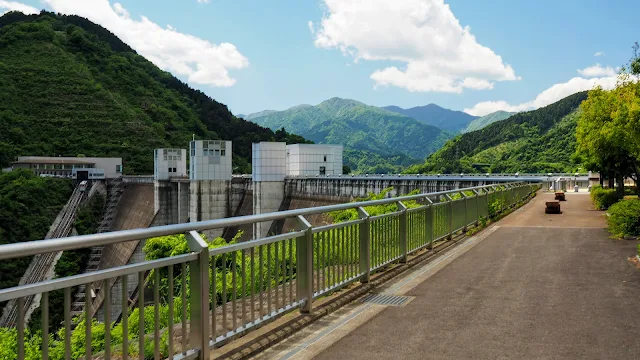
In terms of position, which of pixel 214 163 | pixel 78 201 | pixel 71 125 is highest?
pixel 71 125

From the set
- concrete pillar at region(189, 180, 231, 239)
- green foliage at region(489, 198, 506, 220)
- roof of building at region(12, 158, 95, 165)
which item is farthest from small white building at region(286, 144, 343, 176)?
roof of building at region(12, 158, 95, 165)

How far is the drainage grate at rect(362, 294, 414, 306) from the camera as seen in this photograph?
6699 mm

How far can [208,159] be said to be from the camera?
158ft

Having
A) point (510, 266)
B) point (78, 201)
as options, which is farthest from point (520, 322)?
point (78, 201)

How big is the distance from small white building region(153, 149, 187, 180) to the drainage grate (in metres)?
54.3

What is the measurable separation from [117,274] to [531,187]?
3096 cm

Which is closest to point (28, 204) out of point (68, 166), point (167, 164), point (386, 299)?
point (68, 166)

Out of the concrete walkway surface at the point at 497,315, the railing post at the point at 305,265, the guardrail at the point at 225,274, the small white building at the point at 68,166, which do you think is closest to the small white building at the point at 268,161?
the guardrail at the point at 225,274

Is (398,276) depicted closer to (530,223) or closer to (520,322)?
(520,322)

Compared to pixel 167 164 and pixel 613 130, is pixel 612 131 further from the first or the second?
pixel 167 164

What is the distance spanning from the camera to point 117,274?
10.8 ft

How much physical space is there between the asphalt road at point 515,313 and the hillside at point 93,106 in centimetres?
8222

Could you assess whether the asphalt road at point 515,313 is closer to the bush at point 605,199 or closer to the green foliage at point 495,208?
the green foliage at point 495,208

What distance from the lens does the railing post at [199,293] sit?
4117 mm
